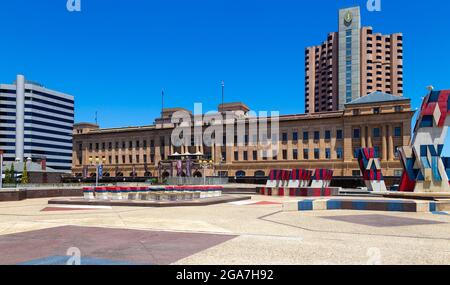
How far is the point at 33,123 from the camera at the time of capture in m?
158

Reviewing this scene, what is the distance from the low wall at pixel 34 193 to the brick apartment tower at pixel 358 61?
348 ft

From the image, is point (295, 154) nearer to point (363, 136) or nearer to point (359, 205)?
point (363, 136)

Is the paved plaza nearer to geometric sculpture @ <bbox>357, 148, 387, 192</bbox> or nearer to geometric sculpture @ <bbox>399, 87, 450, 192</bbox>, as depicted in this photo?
geometric sculpture @ <bbox>399, 87, 450, 192</bbox>

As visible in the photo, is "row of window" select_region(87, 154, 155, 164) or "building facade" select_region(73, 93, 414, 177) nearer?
"building facade" select_region(73, 93, 414, 177)

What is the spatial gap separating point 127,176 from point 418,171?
9129cm

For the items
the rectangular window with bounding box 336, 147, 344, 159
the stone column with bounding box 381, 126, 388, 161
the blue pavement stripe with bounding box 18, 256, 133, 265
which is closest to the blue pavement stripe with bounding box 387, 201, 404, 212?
the blue pavement stripe with bounding box 18, 256, 133, 265

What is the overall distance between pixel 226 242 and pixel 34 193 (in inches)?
1189

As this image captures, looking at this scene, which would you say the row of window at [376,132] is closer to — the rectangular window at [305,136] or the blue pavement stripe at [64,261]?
the rectangular window at [305,136]

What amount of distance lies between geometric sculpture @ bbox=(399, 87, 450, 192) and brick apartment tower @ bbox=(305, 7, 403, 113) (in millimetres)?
96961

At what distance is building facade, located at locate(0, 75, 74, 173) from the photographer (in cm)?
15288

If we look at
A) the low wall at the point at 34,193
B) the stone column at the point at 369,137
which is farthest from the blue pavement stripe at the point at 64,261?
the stone column at the point at 369,137

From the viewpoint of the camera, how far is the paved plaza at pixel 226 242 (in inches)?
336

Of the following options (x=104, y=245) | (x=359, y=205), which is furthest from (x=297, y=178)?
(x=104, y=245)
